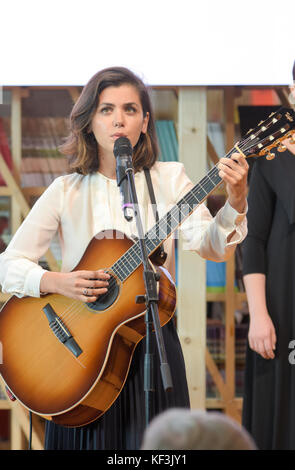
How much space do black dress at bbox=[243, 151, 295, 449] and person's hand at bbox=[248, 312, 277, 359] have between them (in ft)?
0.10

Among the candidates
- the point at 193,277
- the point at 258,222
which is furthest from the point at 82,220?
the point at 193,277

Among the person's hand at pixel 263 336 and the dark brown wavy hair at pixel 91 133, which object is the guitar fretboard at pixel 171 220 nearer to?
the dark brown wavy hair at pixel 91 133

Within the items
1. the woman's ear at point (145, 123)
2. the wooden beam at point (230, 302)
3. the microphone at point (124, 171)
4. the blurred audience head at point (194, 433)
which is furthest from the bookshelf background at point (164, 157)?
the blurred audience head at point (194, 433)

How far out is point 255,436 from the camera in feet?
6.71

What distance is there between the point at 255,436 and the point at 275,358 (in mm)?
264

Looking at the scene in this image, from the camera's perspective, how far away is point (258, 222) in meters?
2.08

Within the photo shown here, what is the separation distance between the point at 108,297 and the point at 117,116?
0.51 meters

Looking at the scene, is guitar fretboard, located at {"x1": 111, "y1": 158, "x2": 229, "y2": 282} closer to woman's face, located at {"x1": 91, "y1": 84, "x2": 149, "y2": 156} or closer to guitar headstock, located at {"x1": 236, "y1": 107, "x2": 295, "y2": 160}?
guitar headstock, located at {"x1": 236, "y1": 107, "x2": 295, "y2": 160}

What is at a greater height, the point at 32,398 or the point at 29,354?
the point at 29,354

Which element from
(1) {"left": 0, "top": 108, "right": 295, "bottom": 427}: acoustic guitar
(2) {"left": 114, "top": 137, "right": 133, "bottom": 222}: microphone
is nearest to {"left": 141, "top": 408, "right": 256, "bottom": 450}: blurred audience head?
(2) {"left": 114, "top": 137, "right": 133, "bottom": 222}: microphone

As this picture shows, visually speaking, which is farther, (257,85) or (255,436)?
(257,85)
